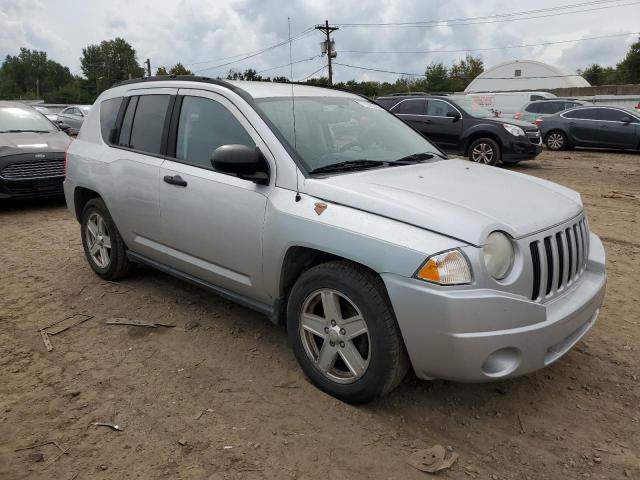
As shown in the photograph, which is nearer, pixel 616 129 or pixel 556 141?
pixel 616 129

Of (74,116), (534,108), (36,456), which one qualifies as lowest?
(36,456)

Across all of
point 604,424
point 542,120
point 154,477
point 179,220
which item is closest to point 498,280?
point 604,424

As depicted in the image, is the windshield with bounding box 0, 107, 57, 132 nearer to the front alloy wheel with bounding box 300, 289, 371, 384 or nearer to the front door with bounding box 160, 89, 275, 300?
the front door with bounding box 160, 89, 275, 300

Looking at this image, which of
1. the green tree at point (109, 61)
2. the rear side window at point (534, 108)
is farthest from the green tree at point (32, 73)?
the rear side window at point (534, 108)

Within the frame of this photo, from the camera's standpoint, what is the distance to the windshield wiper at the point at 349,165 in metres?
3.14

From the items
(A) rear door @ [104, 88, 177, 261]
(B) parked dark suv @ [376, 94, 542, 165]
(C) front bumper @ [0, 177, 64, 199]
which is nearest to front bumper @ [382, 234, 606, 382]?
(A) rear door @ [104, 88, 177, 261]

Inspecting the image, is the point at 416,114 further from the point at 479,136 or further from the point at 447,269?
the point at 447,269

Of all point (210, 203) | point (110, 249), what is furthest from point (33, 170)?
point (210, 203)

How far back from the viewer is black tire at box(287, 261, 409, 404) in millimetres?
2590

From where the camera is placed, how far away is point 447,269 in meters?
2.40

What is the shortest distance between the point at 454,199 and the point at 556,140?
1561 cm

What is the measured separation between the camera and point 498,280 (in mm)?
2469

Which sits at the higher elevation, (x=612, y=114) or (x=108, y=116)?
(x=612, y=114)

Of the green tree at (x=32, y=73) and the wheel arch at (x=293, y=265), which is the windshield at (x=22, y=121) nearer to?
the wheel arch at (x=293, y=265)
